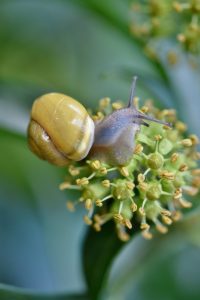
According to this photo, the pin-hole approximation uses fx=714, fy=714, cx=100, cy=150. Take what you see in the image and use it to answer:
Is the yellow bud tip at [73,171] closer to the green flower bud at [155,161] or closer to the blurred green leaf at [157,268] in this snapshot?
the green flower bud at [155,161]

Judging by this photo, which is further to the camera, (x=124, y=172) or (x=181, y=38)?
(x=181, y=38)

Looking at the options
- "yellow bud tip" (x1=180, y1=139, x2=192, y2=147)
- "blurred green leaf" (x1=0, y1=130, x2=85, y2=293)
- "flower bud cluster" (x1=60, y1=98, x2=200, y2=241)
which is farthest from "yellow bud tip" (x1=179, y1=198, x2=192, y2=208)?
"blurred green leaf" (x1=0, y1=130, x2=85, y2=293)

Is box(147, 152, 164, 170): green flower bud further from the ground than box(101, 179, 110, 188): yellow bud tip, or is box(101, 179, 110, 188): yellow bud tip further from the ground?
box(147, 152, 164, 170): green flower bud

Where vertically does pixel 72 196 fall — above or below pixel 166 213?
below

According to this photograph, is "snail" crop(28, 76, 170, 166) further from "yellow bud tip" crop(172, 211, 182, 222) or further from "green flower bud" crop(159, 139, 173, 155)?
"yellow bud tip" crop(172, 211, 182, 222)

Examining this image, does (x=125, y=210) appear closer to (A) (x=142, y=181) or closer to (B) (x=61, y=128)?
(A) (x=142, y=181)

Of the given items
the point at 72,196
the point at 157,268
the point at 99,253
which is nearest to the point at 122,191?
the point at 99,253

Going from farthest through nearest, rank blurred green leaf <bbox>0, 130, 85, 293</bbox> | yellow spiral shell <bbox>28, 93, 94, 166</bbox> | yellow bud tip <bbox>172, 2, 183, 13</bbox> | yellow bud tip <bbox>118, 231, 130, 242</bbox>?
blurred green leaf <bbox>0, 130, 85, 293</bbox>, yellow bud tip <bbox>172, 2, 183, 13</bbox>, yellow bud tip <bbox>118, 231, 130, 242</bbox>, yellow spiral shell <bbox>28, 93, 94, 166</bbox>

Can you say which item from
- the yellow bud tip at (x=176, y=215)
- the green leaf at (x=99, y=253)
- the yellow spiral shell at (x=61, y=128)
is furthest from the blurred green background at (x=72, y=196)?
the yellow spiral shell at (x=61, y=128)
